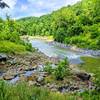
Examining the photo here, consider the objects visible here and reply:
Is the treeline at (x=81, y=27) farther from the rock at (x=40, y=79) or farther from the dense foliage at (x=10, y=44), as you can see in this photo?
the rock at (x=40, y=79)

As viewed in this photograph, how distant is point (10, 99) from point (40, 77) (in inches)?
922

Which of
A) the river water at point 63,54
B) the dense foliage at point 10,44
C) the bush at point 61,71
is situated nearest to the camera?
the bush at point 61,71

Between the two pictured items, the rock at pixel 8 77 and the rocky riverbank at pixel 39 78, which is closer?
the rocky riverbank at pixel 39 78

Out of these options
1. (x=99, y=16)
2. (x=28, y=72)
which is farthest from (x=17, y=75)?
(x=99, y=16)

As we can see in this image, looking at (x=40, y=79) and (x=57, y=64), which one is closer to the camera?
(x=40, y=79)

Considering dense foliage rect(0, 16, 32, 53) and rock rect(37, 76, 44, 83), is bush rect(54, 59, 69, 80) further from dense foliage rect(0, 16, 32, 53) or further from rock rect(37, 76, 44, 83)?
dense foliage rect(0, 16, 32, 53)

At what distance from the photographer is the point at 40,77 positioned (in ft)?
104

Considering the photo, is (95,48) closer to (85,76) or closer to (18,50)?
(18,50)

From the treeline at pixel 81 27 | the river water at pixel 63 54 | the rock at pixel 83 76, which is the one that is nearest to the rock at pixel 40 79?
the rock at pixel 83 76

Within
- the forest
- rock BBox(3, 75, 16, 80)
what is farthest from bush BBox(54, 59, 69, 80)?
rock BBox(3, 75, 16, 80)

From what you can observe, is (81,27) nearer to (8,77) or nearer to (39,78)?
(8,77)

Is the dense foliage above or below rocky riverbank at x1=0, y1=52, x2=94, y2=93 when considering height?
above

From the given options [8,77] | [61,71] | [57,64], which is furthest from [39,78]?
[57,64]

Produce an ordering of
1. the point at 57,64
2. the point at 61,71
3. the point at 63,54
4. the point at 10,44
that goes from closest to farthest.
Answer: the point at 61,71, the point at 57,64, the point at 10,44, the point at 63,54
